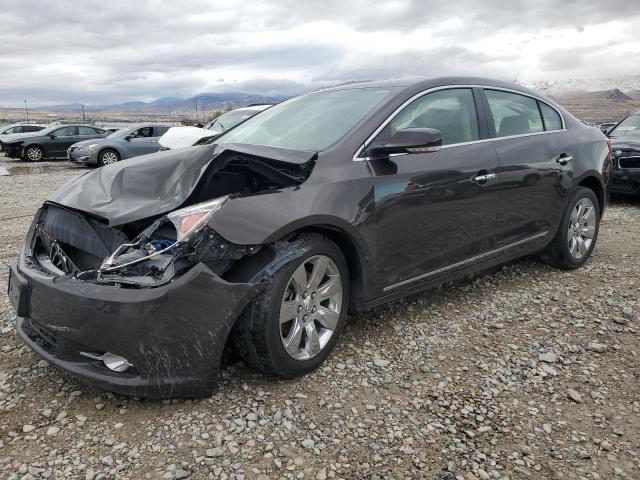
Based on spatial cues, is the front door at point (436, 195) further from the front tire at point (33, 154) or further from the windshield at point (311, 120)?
the front tire at point (33, 154)

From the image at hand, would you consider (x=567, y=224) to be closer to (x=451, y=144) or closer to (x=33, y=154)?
(x=451, y=144)

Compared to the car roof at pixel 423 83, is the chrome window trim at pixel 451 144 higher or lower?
lower

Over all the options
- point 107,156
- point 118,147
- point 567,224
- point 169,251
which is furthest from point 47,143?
point 169,251

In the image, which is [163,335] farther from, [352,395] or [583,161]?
[583,161]

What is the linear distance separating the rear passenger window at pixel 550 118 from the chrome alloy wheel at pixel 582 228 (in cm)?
73

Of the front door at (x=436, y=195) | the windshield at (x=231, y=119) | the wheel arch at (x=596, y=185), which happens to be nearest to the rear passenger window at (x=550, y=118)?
the wheel arch at (x=596, y=185)

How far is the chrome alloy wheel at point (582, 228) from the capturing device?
4.79 metres

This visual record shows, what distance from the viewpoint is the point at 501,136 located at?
3994mm

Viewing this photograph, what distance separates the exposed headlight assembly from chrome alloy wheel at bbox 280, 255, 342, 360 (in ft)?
1.14

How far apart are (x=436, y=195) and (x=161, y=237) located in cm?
176

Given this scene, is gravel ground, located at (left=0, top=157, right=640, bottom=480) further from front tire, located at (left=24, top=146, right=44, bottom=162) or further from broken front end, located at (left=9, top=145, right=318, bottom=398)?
front tire, located at (left=24, top=146, right=44, bottom=162)

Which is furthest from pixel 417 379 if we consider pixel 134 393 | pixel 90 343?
pixel 90 343

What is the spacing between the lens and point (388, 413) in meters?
2.65

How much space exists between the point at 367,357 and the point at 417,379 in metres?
0.35
